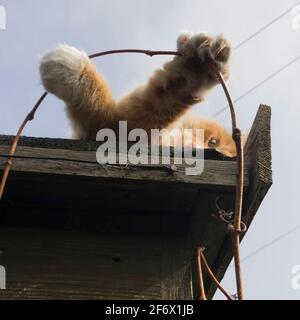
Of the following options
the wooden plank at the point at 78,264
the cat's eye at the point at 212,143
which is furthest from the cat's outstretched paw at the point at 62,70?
the wooden plank at the point at 78,264

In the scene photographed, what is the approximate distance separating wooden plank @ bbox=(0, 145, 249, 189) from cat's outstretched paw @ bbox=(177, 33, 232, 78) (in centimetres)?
76

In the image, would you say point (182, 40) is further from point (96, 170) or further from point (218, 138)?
point (96, 170)

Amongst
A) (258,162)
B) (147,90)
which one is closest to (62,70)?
(147,90)

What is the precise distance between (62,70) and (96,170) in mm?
887

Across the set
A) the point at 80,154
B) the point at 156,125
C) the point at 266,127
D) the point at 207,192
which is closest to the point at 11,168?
the point at 80,154

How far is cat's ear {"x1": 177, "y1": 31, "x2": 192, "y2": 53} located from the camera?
3271 mm

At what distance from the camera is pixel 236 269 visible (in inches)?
79.6

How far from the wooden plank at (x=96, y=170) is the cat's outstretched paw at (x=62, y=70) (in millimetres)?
716

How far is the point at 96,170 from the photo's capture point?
2527mm

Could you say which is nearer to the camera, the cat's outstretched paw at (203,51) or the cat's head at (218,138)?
the cat's outstretched paw at (203,51)

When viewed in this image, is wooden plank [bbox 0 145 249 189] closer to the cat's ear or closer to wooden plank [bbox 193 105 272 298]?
wooden plank [bbox 193 105 272 298]

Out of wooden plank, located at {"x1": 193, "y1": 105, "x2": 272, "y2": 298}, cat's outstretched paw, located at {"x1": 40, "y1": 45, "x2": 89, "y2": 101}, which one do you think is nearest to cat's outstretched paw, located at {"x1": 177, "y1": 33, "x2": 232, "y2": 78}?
cat's outstretched paw, located at {"x1": 40, "y1": 45, "x2": 89, "y2": 101}

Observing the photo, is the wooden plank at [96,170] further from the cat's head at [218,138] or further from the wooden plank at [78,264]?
the cat's head at [218,138]

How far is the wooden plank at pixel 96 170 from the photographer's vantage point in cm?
252
